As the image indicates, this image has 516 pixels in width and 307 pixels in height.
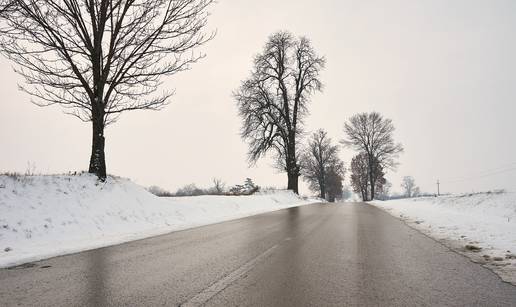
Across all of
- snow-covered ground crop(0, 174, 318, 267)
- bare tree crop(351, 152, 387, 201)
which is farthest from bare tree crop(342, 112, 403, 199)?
snow-covered ground crop(0, 174, 318, 267)

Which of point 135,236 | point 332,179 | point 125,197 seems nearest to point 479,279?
point 135,236

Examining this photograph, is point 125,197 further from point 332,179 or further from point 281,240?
point 332,179

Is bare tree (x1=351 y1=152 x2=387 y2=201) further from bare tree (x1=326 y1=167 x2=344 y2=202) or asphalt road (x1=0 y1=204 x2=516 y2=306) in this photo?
asphalt road (x1=0 y1=204 x2=516 y2=306)

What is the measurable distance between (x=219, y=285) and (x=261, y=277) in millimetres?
619

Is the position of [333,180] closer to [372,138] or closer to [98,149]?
[372,138]

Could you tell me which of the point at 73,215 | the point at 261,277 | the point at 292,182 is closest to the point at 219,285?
the point at 261,277

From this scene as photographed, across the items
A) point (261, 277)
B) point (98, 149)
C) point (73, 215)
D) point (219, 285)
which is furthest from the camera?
point (98, 149)

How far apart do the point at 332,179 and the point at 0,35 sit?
2661 inches

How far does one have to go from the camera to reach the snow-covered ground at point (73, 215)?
7.59 meters

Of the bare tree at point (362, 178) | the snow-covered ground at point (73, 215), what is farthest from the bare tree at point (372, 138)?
the snow-covered ground at point (73, 215)

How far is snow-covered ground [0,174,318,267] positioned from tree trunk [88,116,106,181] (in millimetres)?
512

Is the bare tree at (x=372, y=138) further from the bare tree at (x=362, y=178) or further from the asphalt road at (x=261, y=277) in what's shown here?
the asphalt road at (x=261, y=277)

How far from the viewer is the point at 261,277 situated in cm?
434

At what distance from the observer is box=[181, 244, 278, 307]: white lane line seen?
336 cm
